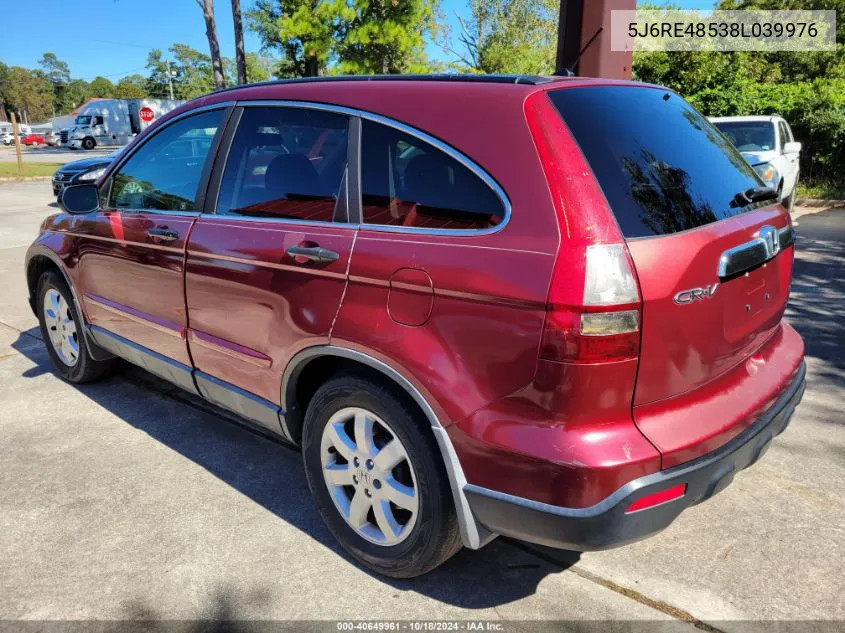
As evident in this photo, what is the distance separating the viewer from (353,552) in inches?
105

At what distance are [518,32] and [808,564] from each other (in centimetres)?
4069

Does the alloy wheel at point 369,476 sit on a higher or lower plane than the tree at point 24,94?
lower

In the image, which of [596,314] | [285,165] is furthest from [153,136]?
[596,314]

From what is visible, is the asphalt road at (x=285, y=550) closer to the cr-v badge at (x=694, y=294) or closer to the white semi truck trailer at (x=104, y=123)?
the cr-v badge at (x=694, y=294)

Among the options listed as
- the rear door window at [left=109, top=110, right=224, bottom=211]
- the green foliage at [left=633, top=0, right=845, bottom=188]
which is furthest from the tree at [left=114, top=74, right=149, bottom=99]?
the rear door window at [left=109, top=110, right=224, bottom=211]

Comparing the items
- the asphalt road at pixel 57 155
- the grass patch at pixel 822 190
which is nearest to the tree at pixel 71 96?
the asphalt road at pixel 57 155

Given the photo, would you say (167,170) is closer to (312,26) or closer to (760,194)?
(760,194)

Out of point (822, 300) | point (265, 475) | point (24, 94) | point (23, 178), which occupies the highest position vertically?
point (24, 94)

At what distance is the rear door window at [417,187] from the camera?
2154 mm

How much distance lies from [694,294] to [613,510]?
72 centimetres

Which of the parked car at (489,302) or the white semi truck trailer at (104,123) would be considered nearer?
the parked car at (489,302)

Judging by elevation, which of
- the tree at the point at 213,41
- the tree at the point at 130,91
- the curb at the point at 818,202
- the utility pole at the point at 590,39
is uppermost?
the tree at the point at 130,91

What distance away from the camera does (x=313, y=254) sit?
2518mm

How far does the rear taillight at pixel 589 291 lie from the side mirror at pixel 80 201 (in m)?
3.03
